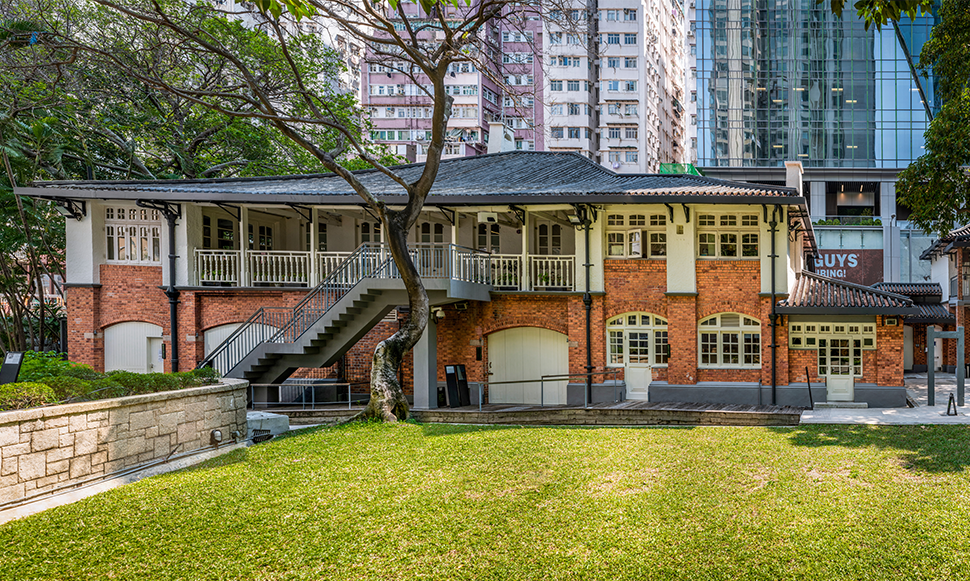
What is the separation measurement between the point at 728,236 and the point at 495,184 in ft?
21.6

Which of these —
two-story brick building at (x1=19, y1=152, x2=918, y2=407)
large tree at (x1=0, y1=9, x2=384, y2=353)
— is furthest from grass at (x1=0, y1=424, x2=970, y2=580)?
large tree at (x1=0, y1=9, x2=384, y2=353)

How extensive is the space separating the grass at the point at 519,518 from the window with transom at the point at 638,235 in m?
8.95

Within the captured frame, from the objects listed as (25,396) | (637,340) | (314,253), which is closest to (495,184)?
(314,253)

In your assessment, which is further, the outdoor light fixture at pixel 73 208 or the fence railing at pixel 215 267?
the fence railing at pixel 215 267

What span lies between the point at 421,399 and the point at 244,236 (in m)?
6.89

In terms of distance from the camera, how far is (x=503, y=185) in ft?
67.4

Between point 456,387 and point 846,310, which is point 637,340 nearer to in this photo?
point 456,387

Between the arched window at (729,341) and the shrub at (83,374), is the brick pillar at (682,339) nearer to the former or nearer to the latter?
the arched window at (729,341)

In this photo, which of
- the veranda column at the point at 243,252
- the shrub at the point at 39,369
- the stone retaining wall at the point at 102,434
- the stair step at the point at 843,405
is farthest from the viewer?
the veranda column at the point at 243,252

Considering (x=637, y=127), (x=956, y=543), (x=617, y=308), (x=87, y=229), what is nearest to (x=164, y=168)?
(x=87, y=229)

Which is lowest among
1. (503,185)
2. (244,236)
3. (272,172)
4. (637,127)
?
(244,236)

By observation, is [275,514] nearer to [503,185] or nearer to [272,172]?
[503,185]

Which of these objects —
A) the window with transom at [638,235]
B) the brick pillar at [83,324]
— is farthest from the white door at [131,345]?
the window with transom at [638,235]

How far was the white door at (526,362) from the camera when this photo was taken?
66.2 ft
